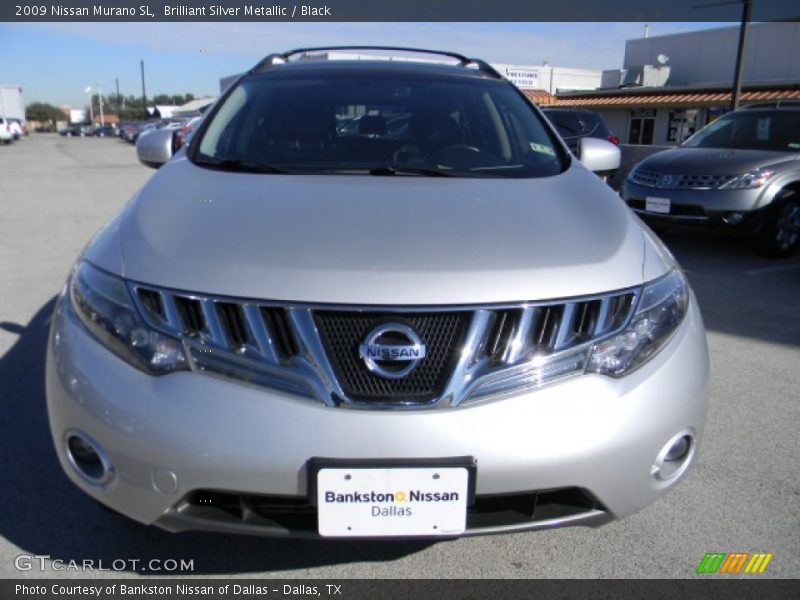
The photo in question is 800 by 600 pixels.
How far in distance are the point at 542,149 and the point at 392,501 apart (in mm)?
1773

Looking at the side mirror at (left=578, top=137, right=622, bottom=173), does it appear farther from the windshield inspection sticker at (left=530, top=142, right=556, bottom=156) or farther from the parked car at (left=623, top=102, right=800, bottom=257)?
the parked car at (left=623, top=102, right=800, bottom=257)

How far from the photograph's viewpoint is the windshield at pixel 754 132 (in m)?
7.25

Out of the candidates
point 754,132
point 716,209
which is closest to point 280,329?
point 716,209

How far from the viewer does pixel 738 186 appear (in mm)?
6656

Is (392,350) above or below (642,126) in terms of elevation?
above

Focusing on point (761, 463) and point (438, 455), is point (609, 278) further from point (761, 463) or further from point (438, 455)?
point (761, 463)

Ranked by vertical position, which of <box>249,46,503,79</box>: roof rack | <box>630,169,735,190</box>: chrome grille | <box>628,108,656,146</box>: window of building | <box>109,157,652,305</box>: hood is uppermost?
<box>249,46,503,79</box>: roof rack

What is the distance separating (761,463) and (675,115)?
30.4 m

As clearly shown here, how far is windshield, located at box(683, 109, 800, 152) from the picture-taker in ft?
23.8

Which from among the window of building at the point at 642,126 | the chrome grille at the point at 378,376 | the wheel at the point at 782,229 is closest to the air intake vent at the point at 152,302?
the chrome grille at the point at 378,376

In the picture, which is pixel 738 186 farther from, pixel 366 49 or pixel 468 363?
pixel 468 363

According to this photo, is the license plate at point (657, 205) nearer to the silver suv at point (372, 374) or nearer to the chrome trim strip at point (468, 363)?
the silver suv at point (372, 374)

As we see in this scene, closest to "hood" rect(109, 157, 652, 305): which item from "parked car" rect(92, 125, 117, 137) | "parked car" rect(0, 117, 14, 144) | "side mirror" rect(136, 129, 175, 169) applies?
"side mirror" rect(136, 129, 175, 169)

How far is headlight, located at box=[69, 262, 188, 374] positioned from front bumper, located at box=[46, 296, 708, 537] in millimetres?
33
